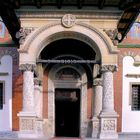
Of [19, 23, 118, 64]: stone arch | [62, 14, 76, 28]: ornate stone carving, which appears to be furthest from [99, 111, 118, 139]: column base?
[62, 14, 76, 28]: ornate stone carving

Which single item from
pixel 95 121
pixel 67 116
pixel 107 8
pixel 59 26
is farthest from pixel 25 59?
pixel 67 116

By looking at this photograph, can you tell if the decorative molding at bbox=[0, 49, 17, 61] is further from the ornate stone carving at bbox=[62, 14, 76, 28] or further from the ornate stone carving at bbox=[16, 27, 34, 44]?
the ornate stone carving at bbox=[62, 14, 76, 28]

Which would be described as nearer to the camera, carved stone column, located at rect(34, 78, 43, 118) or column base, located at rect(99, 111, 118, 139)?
column base, located at rect(99, 111, 118, 139)

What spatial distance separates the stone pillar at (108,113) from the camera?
47.6ft

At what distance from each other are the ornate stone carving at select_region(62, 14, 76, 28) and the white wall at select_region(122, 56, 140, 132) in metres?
6.20

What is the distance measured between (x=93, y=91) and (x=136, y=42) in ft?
11.1

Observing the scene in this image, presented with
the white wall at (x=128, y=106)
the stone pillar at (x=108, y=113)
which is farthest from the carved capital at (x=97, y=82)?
the stone pillar at (x=108, y=113)

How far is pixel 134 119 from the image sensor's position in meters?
20.3

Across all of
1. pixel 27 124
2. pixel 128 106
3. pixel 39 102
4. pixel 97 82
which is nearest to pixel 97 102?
pixel 97 82

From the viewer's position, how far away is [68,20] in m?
14.8

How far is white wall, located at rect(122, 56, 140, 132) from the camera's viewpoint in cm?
2022

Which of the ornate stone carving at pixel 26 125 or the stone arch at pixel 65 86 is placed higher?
the stone arch at pixel 65 86

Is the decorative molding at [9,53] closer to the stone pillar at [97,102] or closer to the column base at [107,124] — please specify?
the stone pillar at [97,102]

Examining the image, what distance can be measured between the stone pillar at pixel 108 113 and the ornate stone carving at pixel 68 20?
1.85 m
